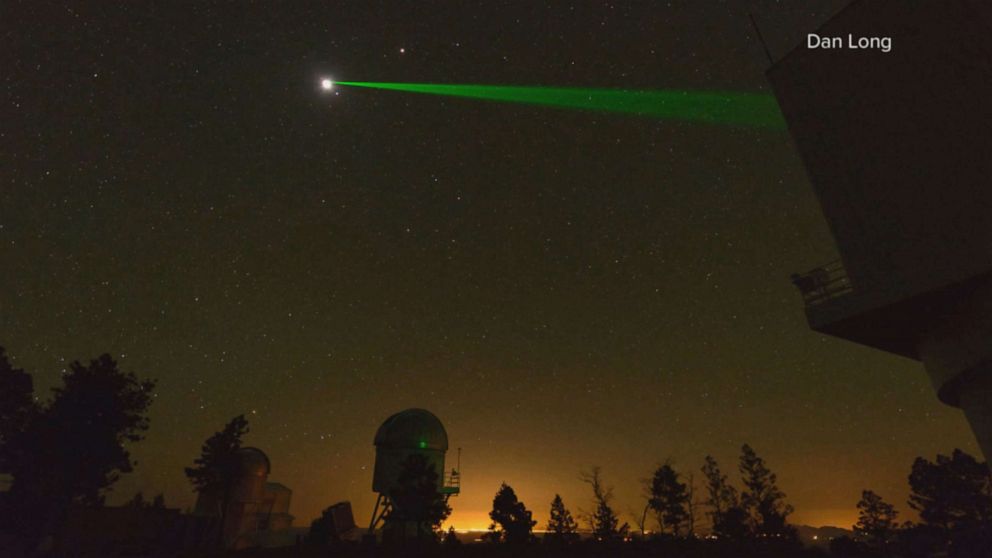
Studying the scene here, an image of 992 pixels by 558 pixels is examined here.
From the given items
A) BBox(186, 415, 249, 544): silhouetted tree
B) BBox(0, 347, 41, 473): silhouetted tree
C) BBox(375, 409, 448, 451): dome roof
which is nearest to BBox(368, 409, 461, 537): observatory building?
BBox(375, 409, 448, 451): dome roof

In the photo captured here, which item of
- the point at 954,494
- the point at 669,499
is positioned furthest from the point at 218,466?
the point at 954,494

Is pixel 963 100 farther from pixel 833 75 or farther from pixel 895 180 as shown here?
pixel 833 75

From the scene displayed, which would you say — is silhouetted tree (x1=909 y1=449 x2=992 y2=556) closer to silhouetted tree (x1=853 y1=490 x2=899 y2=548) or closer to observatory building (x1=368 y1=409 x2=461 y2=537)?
silhouetted tree (x1=853 y1=490 x2=899 y2=548)

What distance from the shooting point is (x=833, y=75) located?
14.5m

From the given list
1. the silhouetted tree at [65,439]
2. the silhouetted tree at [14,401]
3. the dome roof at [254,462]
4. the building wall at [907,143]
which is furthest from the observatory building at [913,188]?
the dome roof at [254,462]

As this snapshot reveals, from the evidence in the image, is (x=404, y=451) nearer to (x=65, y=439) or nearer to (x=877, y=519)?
(x=65, y=439)

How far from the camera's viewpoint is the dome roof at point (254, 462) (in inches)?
1636

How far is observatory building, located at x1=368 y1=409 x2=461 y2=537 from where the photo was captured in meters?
35.6

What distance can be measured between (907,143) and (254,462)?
149 feet

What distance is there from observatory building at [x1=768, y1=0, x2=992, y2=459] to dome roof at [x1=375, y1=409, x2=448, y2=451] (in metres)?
29.6

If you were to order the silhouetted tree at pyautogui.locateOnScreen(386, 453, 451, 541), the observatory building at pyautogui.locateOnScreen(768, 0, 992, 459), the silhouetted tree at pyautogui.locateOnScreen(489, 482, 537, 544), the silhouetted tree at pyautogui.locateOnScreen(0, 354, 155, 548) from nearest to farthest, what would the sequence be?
the observatory building at pyautogui.locateOnScreen(768, 0, 992, 459) → the silhouetted tree at pyautogui.locateOnScreen(0, 354, 155, 548) → the silhouetted tree at pyautogui.locateOnScreen(386, 453, 451, 541) → the silhouetted tree at pyautogui.locateOnScreen(489, 482, 537, 544)

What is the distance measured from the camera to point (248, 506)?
41438 mm

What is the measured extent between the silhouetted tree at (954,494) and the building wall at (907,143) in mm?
39433

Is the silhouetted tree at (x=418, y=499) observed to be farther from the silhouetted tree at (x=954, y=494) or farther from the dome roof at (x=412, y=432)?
the silhouetted tree at (x=954, y=494)
